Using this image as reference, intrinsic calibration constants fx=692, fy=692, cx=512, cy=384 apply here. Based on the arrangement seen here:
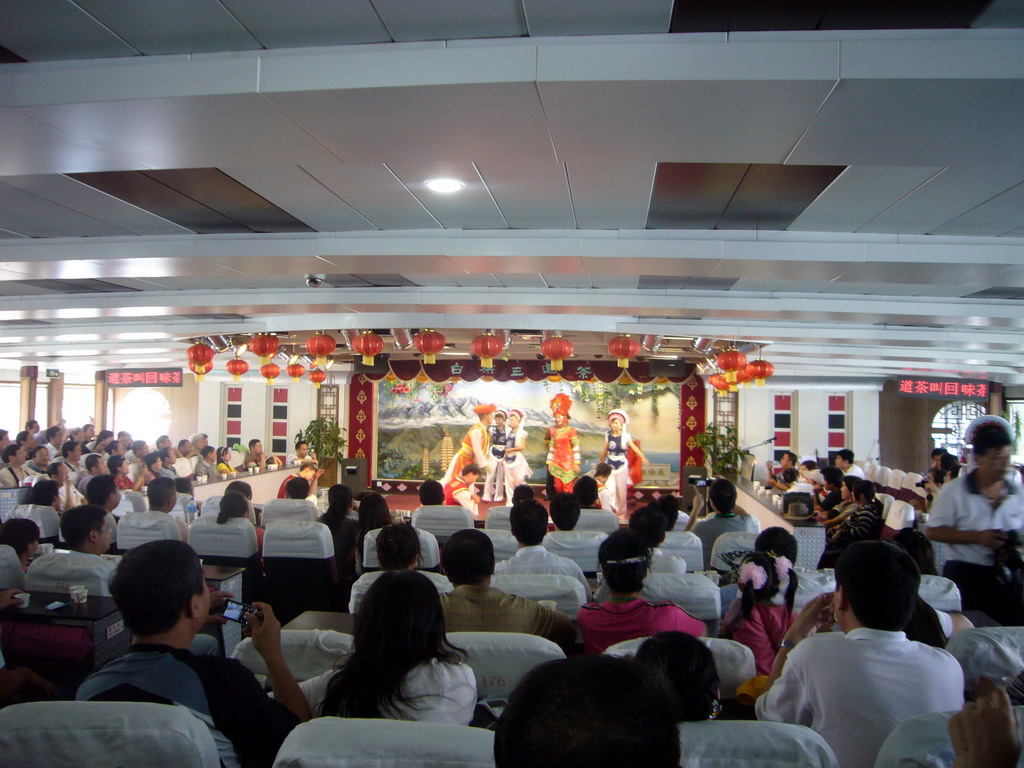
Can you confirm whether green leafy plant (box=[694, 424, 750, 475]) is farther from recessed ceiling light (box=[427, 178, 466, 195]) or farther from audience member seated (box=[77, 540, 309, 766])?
audience member seated (box=[77, 540, 309, 766])

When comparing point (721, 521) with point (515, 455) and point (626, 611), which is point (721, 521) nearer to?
point (626, 611)

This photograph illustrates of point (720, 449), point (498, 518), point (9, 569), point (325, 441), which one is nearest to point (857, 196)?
point (498, 518)

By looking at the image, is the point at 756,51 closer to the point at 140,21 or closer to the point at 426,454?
the point at 140,21

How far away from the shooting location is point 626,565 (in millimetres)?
2969

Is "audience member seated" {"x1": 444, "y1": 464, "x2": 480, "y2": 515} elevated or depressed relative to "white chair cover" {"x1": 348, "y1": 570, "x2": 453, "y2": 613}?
depressed

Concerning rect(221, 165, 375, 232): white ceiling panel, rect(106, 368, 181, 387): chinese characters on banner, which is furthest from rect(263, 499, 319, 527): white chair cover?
rect(106, 368, 181, 387): chinese characters on banner

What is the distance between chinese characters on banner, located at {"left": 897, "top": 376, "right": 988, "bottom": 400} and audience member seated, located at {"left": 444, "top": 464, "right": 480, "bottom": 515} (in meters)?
7.91

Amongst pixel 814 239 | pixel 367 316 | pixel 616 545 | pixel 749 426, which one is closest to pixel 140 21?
pixel 616 545

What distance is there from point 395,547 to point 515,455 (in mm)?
11255

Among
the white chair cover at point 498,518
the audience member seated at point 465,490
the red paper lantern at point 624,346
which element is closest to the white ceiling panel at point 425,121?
the white chair cover at point 498,518

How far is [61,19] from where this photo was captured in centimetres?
245

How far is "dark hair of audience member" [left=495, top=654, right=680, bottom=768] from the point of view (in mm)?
883

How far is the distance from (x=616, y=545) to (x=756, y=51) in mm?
2024

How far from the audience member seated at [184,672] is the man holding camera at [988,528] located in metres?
3.29
